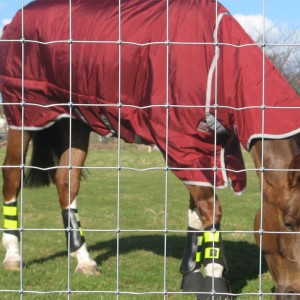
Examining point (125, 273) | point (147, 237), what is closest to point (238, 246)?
point (147, 237)

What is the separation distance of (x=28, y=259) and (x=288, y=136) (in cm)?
289

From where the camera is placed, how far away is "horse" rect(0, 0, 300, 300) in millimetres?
4387

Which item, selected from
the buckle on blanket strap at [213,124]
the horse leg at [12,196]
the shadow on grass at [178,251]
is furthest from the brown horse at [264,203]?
the shadow on grass at [178,251]

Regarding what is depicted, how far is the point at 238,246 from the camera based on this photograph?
7219 mm

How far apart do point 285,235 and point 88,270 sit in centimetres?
201

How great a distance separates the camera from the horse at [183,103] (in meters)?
4.39

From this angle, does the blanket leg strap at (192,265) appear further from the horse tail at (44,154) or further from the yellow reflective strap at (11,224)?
the horse tail at (44,154)

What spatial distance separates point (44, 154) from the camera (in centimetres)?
676

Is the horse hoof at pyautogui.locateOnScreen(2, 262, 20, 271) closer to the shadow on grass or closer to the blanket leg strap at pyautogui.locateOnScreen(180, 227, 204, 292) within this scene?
the shadow on grass

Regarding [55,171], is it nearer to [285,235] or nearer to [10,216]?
[10,216]

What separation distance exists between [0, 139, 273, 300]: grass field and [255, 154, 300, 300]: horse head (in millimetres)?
379

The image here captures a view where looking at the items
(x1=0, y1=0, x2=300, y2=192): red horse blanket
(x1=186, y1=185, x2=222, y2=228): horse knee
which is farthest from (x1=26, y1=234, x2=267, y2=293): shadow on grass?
(x1=0, y1=0, x2=300, y2=192): red horse blanket

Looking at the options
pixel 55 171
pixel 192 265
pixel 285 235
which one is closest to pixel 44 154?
pixel 55 171

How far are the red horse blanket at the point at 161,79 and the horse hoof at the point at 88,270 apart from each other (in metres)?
1.06
